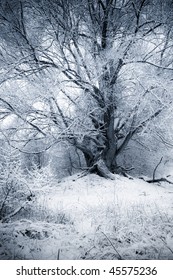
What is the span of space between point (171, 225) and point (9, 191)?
2.33 metres

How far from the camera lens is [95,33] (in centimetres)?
520

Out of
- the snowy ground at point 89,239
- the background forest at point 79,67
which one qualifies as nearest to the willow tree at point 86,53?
the background forest at point 79,67

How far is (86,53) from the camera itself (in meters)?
5.29

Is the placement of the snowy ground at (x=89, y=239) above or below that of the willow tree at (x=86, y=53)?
below

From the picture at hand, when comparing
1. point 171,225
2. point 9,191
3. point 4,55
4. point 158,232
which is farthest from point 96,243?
point 4,55

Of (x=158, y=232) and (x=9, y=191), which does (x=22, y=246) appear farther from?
(x=158, y=232)

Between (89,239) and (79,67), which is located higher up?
(79,67)

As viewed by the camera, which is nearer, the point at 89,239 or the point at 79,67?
the point at 89,239

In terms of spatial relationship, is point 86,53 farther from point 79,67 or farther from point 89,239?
point 89,239

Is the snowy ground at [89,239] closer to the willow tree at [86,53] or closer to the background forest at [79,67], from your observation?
the background forest at [79,67]

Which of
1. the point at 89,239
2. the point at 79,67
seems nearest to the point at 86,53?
the point at 79,67

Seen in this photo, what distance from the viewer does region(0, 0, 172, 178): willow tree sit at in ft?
15.6

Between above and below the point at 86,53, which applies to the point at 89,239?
below

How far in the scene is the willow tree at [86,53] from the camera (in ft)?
15.6
